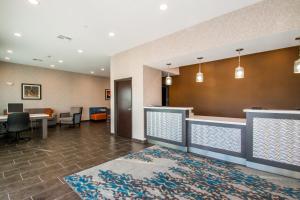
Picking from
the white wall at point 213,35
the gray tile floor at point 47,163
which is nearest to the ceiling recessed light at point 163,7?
the white wall at point 213,35

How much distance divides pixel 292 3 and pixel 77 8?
3.72m

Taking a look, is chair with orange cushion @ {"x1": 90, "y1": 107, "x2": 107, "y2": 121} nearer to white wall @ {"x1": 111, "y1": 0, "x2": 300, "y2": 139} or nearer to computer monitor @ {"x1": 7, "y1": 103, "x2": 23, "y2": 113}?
computer monitor @ {"x1": 7, "y1": 103, "x2": 23, "y2": 113}

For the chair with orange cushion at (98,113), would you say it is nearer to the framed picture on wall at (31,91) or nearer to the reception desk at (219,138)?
the framed picture on wall at (31,91)

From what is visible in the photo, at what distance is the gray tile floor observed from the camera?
2.10 m

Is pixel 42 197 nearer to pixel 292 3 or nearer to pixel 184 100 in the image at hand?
pixel 292 3

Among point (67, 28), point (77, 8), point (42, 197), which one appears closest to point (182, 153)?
point (42, 197)

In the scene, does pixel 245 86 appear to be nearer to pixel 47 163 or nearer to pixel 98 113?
pixel 47 163

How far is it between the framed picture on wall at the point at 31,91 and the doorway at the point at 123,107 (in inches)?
193

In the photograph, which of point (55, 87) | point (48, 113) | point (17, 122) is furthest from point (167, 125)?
point (55, 87)

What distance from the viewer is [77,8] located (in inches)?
110

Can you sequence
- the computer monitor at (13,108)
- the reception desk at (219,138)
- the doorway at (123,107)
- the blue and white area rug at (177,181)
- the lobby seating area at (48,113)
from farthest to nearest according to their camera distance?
1. the lobby seating area at (48,113)
2. the computer monitor at (13,108)
3. the doorway at (123,107)
4. the reception desk at (219,138)
5. the blue and white area rug at (177,181)

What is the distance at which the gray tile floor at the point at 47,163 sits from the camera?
6.88 feet

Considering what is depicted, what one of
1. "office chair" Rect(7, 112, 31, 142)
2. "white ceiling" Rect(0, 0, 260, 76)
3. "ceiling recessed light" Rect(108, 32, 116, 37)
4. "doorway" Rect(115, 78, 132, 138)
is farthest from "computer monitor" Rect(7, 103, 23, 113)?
"ceiling recessed light" Rect(108, 32, 116, 37)

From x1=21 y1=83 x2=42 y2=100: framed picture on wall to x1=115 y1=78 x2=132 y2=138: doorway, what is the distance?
4894mm
